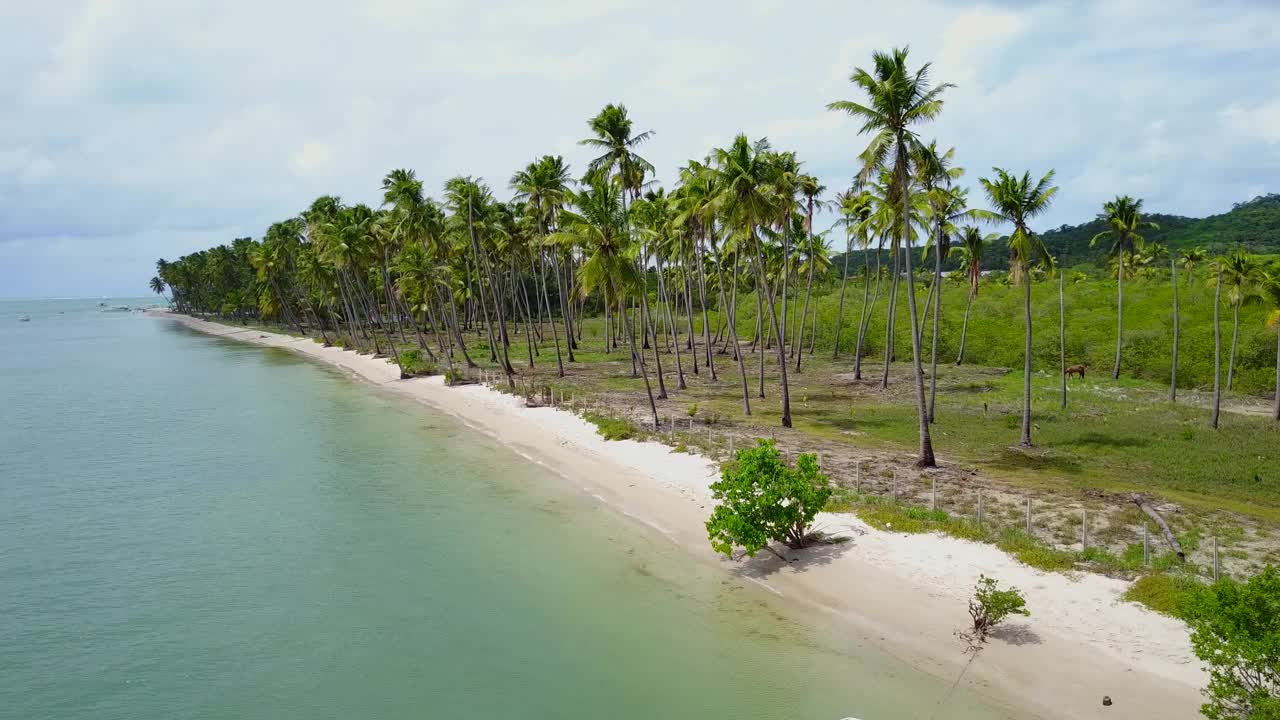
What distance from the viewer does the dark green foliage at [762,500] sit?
19125mm

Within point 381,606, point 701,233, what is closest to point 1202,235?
point 701,233

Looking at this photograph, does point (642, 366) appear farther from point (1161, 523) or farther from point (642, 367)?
point (1161, 523)

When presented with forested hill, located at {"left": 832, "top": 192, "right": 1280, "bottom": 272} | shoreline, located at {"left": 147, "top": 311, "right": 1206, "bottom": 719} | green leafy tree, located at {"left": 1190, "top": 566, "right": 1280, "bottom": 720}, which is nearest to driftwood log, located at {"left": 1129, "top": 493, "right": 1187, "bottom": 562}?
shoreline, located at {"left": 147, "top": 311, "right": 1206, "bottom": 719}

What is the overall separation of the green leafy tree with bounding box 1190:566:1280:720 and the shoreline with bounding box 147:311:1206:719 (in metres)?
1.27

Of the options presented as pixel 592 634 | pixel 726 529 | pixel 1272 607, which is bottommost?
pixel 592 634

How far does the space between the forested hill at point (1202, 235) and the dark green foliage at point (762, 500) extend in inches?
3521

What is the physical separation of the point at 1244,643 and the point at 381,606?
18.3 meters

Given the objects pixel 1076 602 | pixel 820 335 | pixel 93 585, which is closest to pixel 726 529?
pixel 1076 602

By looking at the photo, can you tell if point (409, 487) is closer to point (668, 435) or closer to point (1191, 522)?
point (668, 435)

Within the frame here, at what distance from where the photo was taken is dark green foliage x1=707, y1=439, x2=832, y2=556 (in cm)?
1912

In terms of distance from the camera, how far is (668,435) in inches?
1292

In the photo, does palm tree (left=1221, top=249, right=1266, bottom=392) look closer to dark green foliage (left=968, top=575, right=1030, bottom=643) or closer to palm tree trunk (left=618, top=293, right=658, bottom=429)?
palm tree trunk (left=618, top=293, right=658, bottom=429)

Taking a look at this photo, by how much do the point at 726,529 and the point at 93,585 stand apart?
18.7 meters

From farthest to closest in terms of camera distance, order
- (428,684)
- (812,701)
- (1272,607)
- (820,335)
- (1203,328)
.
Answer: (820,335) < (1203,328) < (428,684) < (812,701) < (1272,607)
